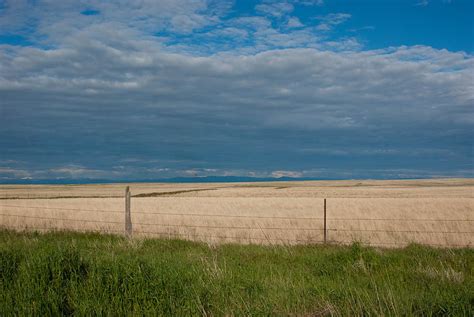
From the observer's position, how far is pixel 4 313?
6.32 meters

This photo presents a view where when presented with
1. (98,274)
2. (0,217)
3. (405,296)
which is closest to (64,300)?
(98,274)

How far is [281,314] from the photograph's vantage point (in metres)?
6.09

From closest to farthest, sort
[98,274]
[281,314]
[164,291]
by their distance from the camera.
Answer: [281,314] → [164,291] → [98,274]

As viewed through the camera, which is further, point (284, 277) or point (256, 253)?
point (256, 253)

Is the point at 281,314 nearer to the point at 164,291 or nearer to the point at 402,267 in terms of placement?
the point at 164,291

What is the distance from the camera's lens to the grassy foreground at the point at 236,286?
→ 6.32 metres

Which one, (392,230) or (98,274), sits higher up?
(98,274)

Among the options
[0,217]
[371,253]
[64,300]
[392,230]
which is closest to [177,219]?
[0,217]

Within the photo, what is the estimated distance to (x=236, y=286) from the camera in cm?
740

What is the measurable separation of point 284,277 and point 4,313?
15.6 feet

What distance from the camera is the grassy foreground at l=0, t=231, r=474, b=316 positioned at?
20.7 feet

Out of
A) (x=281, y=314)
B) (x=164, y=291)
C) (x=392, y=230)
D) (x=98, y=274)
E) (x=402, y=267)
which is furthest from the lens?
(x=392, y=230)

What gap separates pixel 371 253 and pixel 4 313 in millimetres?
7545

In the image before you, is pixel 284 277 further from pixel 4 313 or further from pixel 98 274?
pixel 4 313
